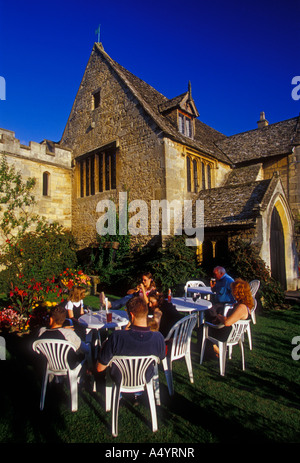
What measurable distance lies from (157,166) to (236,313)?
807cm

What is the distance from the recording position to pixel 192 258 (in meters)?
10.6

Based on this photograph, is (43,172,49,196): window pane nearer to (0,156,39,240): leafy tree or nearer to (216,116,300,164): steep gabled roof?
(0,156,39,240): leafy tree

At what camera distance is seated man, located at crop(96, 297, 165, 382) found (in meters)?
3.13

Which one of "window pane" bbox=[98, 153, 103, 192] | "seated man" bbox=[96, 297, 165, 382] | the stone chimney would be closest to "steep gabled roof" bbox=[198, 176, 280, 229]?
"window pane" bbox=[98, 153, 103, 192]

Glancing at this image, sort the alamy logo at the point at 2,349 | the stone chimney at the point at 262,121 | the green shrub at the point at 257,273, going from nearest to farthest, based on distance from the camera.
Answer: the alamy logo at the point at 2,349 → the green shrub at the point at 257,273 → the stone chimney at the point at 262,121

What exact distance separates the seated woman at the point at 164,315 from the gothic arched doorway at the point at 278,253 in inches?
322

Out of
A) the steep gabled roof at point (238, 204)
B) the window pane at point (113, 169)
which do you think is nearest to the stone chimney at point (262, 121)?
the steep gabled roof at point (238, 204)

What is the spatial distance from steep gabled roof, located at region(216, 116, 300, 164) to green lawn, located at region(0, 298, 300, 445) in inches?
492

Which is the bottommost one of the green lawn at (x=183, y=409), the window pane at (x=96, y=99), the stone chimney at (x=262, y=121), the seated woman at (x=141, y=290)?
the green lawn at (x=183, y=409)

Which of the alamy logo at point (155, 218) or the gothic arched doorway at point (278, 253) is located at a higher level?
the alamy logo at point (155, 218)

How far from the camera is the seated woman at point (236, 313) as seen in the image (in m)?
4.45

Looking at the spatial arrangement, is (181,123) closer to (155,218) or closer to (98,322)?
(155,218)

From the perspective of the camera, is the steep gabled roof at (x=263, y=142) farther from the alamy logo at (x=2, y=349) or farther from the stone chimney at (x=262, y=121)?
the alamy logo at (x=2, y=349)

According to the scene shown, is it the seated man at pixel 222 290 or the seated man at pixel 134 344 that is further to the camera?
the seated man at pixel 222 290
